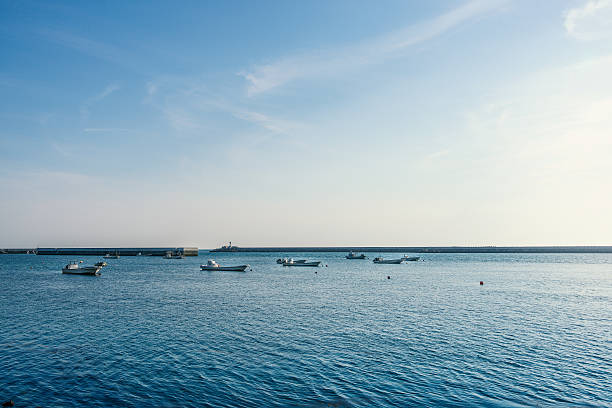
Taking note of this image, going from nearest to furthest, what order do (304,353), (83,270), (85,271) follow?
(304,353), (85,271), (83,270)

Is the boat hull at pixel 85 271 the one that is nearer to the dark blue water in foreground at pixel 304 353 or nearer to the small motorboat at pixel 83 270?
the small motorboat at pixel 83 270

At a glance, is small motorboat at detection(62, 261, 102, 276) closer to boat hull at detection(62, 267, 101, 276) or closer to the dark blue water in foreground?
boat hull at detection(62, 267, 101, 276)

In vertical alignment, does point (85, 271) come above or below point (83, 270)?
below

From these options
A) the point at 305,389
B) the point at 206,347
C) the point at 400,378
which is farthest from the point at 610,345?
the point at 206,347

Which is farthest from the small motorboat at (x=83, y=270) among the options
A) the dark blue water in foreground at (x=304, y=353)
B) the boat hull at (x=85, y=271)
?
the dark blue water in foreground at (x=304, y=353)

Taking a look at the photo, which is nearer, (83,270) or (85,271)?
(85,271)

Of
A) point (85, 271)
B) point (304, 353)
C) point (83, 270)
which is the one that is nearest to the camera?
point (304, 353)

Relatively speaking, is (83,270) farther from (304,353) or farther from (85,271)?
(304,353)

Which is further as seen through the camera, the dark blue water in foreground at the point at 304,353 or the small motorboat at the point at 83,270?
the small motorboat at the point at 83,270

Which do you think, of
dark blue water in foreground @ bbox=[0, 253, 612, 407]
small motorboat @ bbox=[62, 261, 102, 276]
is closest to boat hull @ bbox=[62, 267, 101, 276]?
small motorboat @ bbox=[62, 261, 102, 276]

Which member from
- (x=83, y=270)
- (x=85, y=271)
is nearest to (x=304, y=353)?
(x=85, y=271)

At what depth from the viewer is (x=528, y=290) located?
69.3 meters

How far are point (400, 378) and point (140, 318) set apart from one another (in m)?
30.1

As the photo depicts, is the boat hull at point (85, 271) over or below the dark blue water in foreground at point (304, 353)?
over
